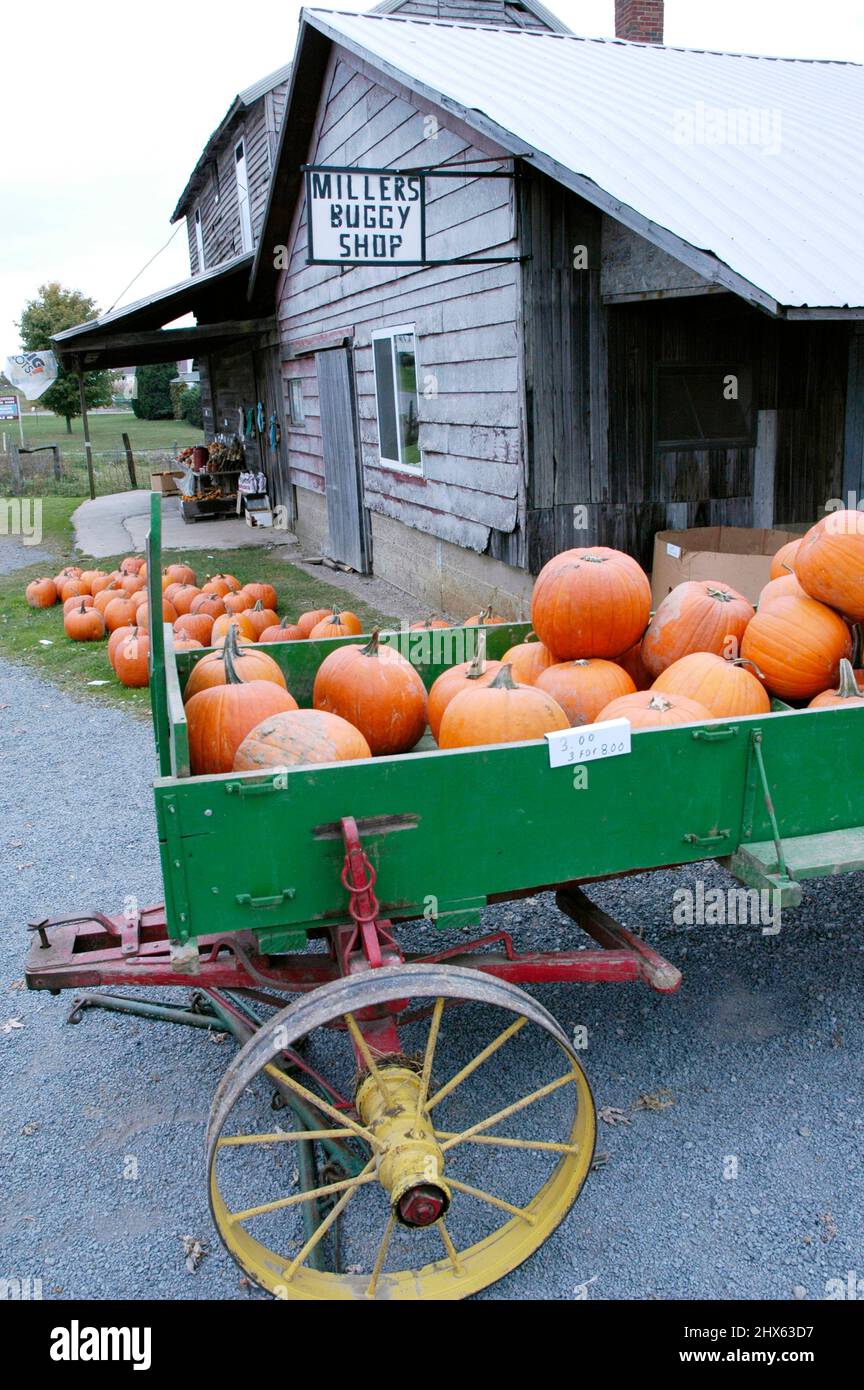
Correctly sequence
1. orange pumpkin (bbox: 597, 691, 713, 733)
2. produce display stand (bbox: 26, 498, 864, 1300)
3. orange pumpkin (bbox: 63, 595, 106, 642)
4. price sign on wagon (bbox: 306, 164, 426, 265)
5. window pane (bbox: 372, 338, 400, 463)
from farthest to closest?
window pane (bbox: 372, 338, 400, 463)
orange pumpkin (bbox: 63, 595, 106, 642)
price sign on wagon (bbox: 306, 164, 426, 265)
orange pumpkin (bbox: 597, 691, 713, 733)
produce display stand (bbox: 26, 498, 864, 1300)

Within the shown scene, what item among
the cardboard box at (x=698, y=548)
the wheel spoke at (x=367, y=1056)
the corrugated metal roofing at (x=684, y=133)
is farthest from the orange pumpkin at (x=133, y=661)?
the wheel spoke at (x=367, y=1056)

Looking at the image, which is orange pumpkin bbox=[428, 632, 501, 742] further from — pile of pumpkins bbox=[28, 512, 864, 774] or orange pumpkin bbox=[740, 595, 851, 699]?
orange pumpkin bbox=[740, 595, 851, 699]

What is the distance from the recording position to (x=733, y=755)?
275 cm

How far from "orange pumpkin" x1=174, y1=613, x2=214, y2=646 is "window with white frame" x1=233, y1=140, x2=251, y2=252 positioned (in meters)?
13.0

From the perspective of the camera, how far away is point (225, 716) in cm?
304

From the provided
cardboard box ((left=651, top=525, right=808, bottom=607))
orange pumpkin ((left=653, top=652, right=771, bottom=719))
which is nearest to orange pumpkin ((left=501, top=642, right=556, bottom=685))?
orange pumpkin ((left=653, top=652, right=771, bottom=719))

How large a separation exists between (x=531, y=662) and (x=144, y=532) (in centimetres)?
1388

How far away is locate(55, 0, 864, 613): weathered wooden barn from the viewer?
5824 millimetres

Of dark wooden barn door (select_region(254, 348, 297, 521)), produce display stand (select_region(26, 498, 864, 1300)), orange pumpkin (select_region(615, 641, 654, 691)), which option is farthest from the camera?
dark wooden barn door (select_region(254, 348, 297, 521))

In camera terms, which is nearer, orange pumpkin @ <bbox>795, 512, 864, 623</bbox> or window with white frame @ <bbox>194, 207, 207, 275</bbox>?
orange pumpkin @ <bbox>795, 512, 864, 623</bbox>

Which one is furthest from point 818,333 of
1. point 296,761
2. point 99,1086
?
point 99,1086

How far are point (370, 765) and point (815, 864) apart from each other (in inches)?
51.8

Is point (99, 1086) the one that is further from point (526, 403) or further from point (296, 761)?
point (526, 403)

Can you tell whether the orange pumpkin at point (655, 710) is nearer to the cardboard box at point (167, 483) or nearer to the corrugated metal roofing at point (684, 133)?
the corrugated metal roofing at point (684, 133)
